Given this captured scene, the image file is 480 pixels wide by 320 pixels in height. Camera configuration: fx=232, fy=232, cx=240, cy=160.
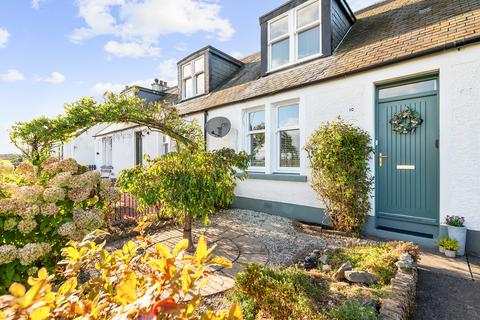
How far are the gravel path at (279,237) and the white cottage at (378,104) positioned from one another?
0.61 m

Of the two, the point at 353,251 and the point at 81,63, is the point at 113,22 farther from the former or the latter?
the point at 353,251

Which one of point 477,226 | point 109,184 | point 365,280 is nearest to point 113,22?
point 109,184

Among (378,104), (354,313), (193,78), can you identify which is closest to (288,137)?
(378,104)

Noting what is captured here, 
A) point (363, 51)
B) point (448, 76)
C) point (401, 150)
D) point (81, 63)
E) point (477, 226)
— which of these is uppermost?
point (81, 63)

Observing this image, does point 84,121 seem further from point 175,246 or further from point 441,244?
point 441,244

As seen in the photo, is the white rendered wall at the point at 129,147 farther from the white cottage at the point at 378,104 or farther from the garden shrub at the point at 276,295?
the garden shrub at the point at 276,295

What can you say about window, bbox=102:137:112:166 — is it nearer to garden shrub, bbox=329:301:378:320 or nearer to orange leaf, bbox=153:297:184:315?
garden shrub, bbox=329:301:378:320

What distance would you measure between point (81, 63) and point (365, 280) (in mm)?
9131

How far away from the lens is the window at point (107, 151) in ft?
50.8

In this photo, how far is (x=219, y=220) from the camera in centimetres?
595

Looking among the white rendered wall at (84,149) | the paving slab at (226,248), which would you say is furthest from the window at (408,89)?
the white rendered wall at (84,149)

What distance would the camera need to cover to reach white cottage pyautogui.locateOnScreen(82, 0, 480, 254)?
12.9ft

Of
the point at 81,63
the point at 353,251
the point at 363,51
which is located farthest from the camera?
the point at 81,63

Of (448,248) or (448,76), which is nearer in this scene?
(448,248)
